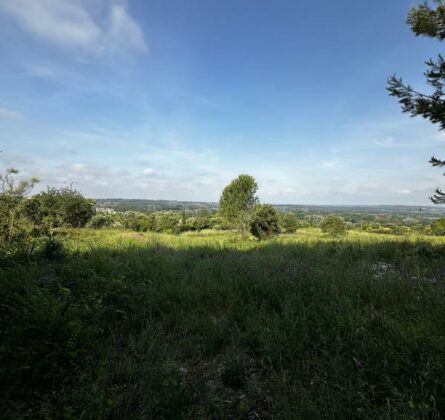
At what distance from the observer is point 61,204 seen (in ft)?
77.2

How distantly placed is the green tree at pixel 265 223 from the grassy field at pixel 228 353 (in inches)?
1222

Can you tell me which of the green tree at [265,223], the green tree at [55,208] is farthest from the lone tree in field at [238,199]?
the green tree at [55,208]

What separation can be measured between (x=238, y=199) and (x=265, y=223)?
13589 mm

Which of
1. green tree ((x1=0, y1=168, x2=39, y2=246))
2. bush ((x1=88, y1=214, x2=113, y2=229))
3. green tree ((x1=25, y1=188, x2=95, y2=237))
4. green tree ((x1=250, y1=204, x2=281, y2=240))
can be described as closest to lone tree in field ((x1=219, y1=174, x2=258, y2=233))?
green tree ((x1=250, y1=204, x2=281, y2=240))

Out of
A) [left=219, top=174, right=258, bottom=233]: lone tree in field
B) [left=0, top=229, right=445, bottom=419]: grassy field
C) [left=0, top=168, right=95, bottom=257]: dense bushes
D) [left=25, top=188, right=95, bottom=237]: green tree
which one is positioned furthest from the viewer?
[left=219, top=174, right=258, bottom=233]: lone tree in field

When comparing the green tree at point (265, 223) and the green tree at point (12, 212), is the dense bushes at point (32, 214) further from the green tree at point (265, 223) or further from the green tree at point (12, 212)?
the green tree at point (265, 223)

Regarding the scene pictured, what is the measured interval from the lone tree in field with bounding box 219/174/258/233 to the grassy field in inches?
1701

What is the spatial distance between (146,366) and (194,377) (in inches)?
18.5

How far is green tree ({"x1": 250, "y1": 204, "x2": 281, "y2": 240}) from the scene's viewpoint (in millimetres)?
35219

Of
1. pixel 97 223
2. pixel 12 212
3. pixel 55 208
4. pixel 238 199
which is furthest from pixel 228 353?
pixel 238 199

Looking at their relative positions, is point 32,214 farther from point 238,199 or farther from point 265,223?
point 238,199

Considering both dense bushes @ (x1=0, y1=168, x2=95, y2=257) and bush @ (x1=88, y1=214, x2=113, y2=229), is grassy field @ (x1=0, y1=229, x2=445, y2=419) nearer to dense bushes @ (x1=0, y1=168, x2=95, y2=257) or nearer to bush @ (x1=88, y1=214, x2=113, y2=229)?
dense bushes @ (x1=0, y1=168, x2=95, y2=257)

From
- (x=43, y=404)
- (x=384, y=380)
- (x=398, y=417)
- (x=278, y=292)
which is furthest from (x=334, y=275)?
(x=43, y=404)

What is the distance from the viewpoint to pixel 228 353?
2.85 meters
